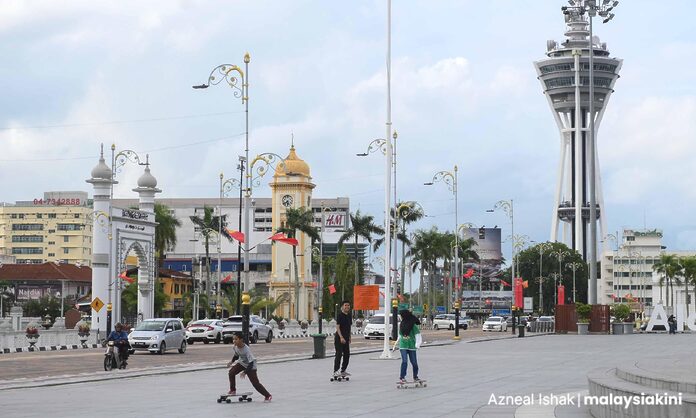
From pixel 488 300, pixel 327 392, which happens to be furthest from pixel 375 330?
pixel 488 300

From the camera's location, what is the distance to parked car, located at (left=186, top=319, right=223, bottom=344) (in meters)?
64.2

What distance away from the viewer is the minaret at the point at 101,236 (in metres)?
74.5

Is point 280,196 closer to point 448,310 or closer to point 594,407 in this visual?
point 448,310

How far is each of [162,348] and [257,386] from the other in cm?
2713

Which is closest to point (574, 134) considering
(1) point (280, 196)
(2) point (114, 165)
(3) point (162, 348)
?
(1) point (280, 196)

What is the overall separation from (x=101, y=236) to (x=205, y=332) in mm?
15165

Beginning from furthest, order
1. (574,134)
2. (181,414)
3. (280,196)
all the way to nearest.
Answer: (574,134), (280,196), (181,414)

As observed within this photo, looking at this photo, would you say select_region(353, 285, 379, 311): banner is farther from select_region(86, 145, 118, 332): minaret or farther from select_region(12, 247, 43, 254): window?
select_region(12, 247, 43, 254): window

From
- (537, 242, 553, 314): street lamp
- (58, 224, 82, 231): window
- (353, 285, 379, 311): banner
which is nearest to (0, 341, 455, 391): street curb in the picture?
(353, 285, 379, 311): banner

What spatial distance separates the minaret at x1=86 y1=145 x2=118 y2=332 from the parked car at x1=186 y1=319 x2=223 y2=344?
10.6 m

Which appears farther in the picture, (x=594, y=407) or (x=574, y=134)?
(x=574, y=134)

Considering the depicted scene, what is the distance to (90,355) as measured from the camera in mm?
47969

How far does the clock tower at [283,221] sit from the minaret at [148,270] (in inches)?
1863

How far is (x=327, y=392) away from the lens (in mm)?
24141
